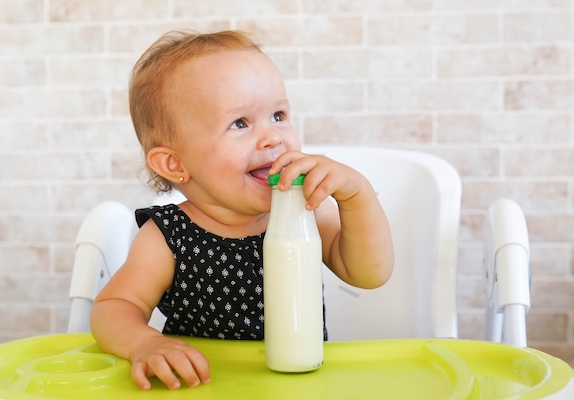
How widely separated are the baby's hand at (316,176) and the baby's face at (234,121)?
135 mm

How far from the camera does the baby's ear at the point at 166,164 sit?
3.37ft

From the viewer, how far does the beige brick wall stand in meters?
1.74

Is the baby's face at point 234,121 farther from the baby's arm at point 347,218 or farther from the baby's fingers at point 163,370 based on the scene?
the baby's fingers at point 163,370

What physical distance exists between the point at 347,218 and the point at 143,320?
0.98ft

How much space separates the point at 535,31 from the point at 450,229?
834 mm

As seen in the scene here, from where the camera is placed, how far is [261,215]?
42.1 inches

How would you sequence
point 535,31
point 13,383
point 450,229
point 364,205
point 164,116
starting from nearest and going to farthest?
point 13,383 → point 364,205 → point 164,116 → point 450,229 → point 535,31

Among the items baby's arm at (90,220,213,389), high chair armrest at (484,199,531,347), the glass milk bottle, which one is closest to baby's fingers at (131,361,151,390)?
baby's arm at (90,220,213,389)

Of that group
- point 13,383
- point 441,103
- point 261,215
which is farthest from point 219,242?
point 441,103

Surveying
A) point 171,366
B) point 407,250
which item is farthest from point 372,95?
point 171,366

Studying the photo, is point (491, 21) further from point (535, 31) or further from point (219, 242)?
point (219, 242)

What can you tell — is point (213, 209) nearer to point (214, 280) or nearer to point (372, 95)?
point (214, 280)

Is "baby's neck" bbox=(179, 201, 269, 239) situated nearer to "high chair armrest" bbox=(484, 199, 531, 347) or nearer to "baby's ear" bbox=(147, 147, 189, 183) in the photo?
"baby's ear" bbox=(147, 147, 189, 183)

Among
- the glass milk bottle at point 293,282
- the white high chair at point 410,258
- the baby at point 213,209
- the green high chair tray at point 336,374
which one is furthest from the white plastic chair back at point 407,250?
the glass milk bottle at point 293,282
